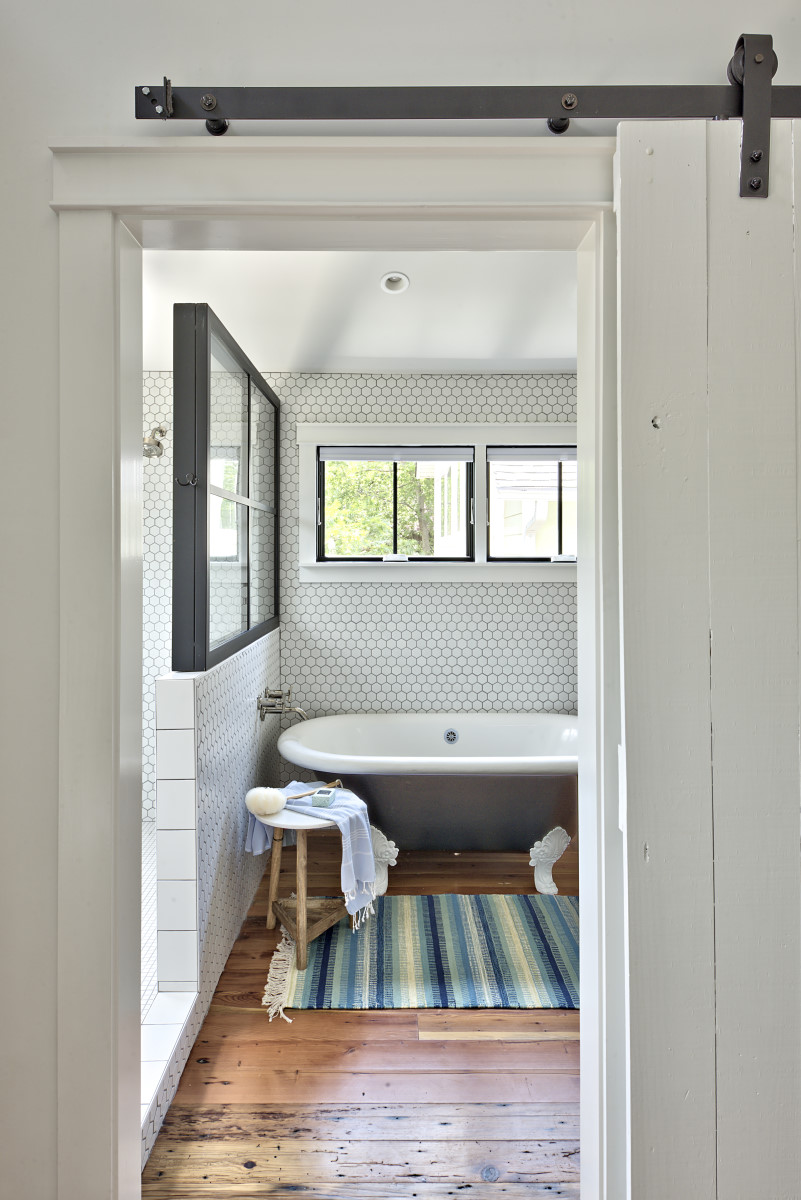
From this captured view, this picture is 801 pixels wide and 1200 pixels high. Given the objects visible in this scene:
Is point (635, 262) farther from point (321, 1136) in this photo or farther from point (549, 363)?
point (549, 363)

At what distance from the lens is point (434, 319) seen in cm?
328

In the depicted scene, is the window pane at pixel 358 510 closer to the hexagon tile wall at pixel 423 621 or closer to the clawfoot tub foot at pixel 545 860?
the hexagon tile wall at pixel 423 621

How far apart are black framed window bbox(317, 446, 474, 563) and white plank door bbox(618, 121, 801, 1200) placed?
273 centimetres

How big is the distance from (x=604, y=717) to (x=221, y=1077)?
60.2 inches

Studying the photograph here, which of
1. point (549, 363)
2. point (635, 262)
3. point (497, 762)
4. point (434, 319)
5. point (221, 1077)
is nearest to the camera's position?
point (635, 262)

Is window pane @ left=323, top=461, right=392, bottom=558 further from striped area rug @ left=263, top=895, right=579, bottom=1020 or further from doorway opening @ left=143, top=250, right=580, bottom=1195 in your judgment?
striped area rug @ left=263, top=895, right=579, bottom=1020

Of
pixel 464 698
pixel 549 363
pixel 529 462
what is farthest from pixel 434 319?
pixel 464 698

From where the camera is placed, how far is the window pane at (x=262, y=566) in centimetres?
321

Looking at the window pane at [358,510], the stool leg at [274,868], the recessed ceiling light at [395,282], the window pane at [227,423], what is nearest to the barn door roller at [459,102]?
the window pane at [227,423]

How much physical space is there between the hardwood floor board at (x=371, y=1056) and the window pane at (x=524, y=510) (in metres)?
2.42

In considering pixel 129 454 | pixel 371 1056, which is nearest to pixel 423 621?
pixel 371 1056

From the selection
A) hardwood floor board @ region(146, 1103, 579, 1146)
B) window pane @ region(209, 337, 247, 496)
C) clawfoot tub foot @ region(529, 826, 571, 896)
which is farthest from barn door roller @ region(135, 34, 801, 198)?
clawfoot tub foot @ region(529, 826, 571, 896)

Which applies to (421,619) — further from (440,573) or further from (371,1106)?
(371,1106)

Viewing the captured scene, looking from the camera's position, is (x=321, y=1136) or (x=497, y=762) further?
(x=497, y=762)
